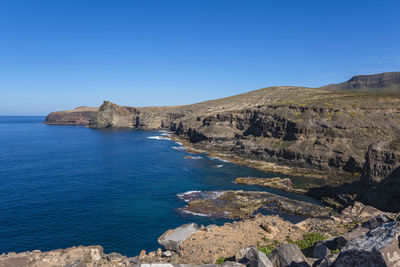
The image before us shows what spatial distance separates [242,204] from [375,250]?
3826cm

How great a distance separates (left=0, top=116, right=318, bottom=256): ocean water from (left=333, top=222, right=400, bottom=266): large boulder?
87.5 ft

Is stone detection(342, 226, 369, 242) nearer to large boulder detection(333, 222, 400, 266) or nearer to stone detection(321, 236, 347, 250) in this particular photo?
stone detection(321, 236, 347, 250)

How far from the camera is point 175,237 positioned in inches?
790

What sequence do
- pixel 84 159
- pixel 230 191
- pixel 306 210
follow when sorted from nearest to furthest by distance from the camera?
pixel 306 210 < pixel 230 191 < pixel 84 159

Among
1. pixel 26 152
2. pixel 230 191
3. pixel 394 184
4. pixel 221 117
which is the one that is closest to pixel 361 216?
pixel 394 184

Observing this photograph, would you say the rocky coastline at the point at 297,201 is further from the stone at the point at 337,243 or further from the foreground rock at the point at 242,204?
the foreground rock at the point at 242,204

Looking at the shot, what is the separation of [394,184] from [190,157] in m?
61.7

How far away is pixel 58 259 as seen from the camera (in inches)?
645

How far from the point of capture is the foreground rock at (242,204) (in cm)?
4066

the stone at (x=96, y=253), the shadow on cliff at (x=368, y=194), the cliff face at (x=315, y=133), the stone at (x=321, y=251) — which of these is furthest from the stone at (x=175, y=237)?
the cliff face at (x=315, y=133)

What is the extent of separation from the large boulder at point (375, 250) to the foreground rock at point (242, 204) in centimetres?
3258

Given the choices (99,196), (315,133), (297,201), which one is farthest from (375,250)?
(315,133)

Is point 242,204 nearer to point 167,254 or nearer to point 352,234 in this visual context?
point 167,254

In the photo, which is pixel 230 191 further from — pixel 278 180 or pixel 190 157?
pixel 190 157
